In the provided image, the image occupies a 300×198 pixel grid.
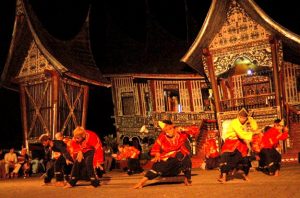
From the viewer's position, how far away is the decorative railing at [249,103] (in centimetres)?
2083

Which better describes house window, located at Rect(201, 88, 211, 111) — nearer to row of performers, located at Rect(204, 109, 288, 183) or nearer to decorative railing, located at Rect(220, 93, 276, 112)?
decorative railing, located at Rect(220, 93, 276, 112)

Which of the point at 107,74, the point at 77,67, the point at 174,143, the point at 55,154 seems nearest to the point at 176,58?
the point at 107,74

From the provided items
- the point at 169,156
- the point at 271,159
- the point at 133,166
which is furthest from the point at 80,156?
the point at 133,166

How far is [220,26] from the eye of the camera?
67.1ft

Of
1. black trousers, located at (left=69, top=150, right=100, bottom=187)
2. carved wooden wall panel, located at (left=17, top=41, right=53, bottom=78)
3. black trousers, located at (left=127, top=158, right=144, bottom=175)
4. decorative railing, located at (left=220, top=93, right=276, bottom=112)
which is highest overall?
carved wooden wall panel, located at (left=17, top=41, right=53, bottom=78)

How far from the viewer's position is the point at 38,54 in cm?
2191

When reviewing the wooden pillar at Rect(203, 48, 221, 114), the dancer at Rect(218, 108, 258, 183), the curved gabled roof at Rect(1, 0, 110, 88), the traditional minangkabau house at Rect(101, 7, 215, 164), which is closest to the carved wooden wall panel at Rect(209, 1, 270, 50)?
the wooden pillar at Rect(203, 48, 221, 114)

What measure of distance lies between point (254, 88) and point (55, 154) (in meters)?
12.4

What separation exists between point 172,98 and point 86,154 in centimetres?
1467

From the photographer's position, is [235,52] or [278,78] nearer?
[278,78]

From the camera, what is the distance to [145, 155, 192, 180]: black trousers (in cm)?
954

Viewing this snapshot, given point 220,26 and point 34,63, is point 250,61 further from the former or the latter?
point 34,63

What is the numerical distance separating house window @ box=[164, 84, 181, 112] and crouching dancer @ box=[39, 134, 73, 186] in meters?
12.8

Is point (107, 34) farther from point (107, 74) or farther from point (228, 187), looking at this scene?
point (228, 187)
